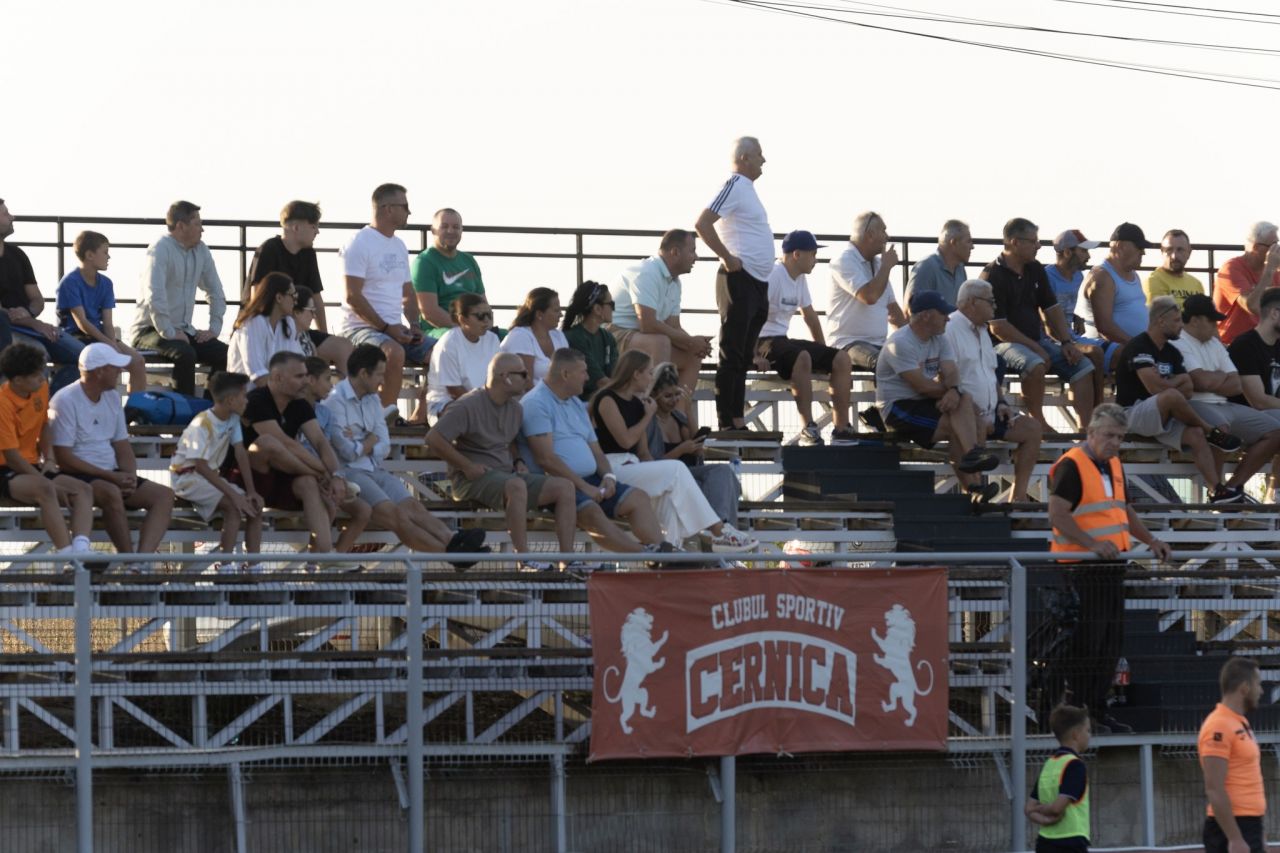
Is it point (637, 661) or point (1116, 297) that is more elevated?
point (1116, 297)

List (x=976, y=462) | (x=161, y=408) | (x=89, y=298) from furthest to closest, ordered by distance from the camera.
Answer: (x=89, y=298)
(x=976, y=462)
(x=161, y=408)

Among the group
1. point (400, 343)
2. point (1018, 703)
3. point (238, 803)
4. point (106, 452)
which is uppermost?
point (400, 343)

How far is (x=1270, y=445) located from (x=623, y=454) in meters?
5.49

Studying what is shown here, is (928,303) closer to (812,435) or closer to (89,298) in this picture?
(812,435)

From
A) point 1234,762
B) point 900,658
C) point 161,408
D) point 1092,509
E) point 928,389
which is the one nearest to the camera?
point 1234,762

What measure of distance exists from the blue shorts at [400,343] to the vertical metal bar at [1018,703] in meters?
5.08

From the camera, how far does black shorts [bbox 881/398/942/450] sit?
14.2 metres

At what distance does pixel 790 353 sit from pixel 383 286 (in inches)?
124

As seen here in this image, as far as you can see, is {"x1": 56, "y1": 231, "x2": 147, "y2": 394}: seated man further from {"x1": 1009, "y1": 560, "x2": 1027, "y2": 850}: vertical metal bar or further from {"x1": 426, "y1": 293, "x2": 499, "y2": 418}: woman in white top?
{"x1": 1009, "y1": 560, "x2": 1027, "y2": 850}: vertical metal bar

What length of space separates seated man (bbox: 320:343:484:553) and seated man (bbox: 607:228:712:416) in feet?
8.87

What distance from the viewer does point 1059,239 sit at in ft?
54.4

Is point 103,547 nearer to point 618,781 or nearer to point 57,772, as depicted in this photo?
point 57,772

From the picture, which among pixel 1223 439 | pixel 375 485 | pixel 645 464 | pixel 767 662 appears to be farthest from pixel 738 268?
pixel 767 662

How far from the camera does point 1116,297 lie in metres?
16.5
